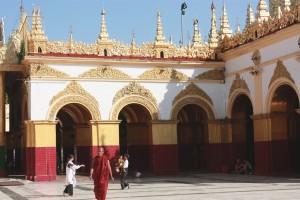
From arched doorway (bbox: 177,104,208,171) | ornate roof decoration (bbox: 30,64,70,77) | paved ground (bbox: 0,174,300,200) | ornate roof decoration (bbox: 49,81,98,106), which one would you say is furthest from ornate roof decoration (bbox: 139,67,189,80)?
paved ground (bbox: 0,174,300,200)

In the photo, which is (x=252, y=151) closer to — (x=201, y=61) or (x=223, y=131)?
(x=223, y=131)

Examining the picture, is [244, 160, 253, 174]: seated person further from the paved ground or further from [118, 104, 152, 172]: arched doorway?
[118, 104, 152, 172]: arched doorway

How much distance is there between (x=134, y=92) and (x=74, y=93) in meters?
2.39

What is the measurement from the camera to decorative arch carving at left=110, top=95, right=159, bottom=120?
74.9 feet

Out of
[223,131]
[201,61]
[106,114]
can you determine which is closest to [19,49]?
[106,114]

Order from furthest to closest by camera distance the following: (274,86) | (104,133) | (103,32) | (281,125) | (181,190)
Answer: (103,32) < (104,133) < (281,125) < (274,86) < (181,190)

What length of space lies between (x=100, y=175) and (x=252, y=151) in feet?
44.4

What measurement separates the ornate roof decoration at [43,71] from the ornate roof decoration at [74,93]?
1.56 feet

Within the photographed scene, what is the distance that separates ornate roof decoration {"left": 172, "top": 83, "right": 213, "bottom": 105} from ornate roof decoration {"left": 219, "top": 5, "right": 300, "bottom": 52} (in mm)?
1999

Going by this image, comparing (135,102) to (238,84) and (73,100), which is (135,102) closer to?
(73,100)

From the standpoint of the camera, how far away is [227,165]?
78.6ft

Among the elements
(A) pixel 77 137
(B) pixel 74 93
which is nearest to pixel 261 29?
(B) pixel 74 93

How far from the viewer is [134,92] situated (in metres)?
23.2

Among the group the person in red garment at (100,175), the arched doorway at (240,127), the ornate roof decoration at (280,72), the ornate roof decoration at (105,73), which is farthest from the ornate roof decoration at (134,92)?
the person in red garment at (100,175)
